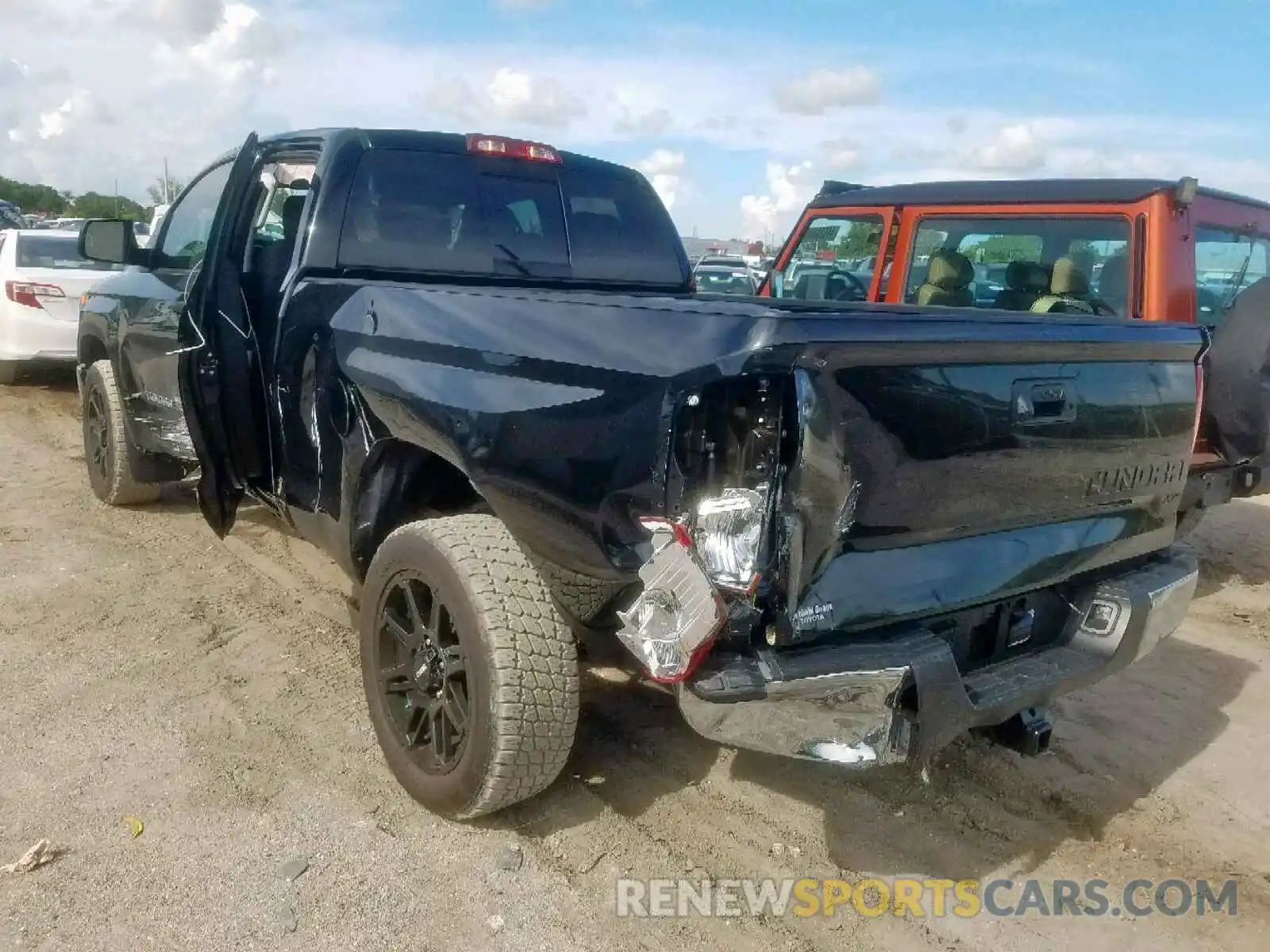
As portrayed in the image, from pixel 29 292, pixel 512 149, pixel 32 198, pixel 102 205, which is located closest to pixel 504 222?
pixel 512 149

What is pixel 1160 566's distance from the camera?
304 cm

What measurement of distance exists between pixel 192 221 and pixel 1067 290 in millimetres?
4345

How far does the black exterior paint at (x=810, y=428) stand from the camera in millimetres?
2127

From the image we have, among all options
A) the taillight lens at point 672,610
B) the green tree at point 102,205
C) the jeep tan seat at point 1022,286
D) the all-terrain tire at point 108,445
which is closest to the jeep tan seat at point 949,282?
the jeep tan seat at point 1022,286

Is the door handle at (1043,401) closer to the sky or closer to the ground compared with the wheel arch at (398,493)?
closer to the sky

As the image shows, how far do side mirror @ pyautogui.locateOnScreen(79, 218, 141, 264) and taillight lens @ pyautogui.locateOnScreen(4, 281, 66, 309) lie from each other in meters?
4.67

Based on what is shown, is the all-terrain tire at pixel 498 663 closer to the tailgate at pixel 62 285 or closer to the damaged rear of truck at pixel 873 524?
the damaged rear of truck at pixel 873 524

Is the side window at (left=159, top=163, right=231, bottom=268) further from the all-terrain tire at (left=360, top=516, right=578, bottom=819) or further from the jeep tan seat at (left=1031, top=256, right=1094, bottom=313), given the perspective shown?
the jeep tan seat at (left=1031, top=256, right=1094, bottom=313)

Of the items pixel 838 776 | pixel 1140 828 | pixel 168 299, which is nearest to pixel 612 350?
pixel 838 776

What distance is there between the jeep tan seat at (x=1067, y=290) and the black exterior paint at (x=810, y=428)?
2.36 metres

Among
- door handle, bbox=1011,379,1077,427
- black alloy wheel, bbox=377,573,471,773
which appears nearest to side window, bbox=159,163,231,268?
black alloy wheel, bbox=377,573,471,773

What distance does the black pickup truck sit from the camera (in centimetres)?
212

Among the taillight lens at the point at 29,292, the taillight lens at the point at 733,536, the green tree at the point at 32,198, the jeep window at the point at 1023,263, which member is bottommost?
the green tree at the point at 32,198

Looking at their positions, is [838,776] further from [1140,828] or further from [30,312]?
[30,312]
